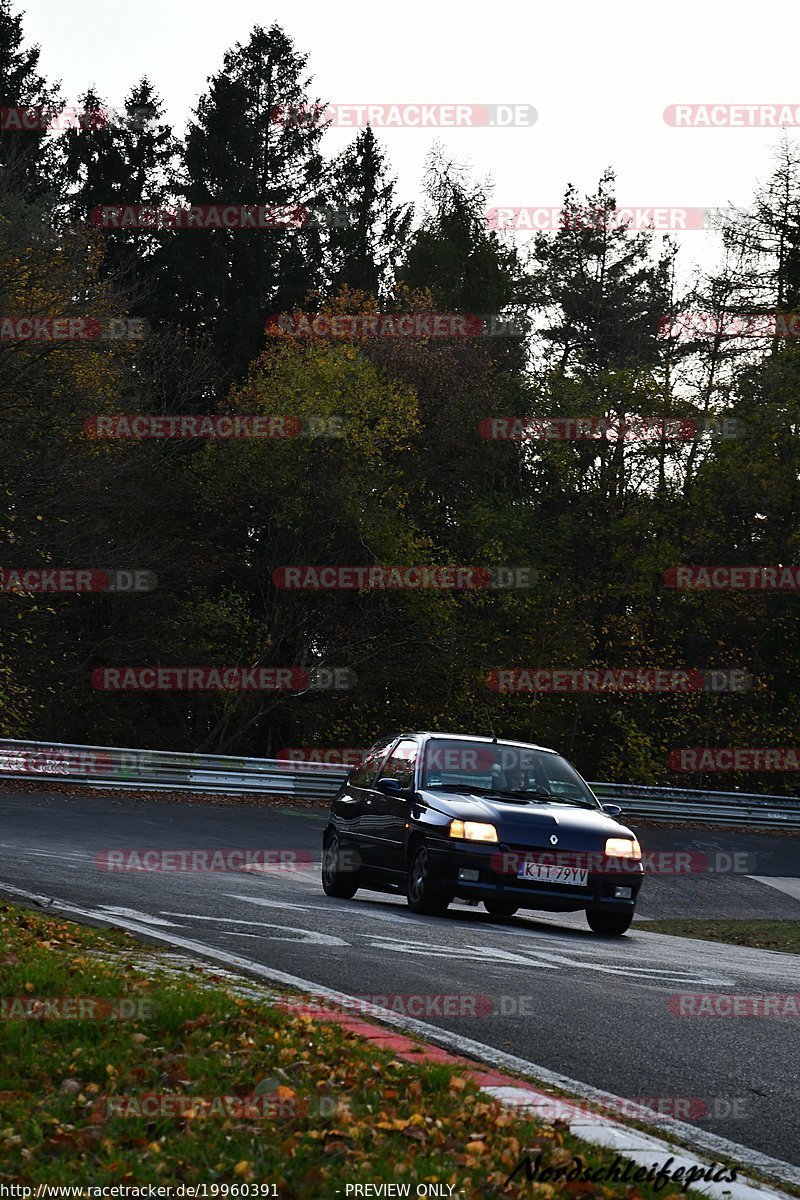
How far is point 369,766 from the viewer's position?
15008 mm

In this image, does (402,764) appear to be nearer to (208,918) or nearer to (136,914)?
(208,918)

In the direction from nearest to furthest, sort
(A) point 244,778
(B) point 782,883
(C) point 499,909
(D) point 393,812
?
(D) point 393,812
(C) point 499,909
(B) point 782,883
(A) point 244,778

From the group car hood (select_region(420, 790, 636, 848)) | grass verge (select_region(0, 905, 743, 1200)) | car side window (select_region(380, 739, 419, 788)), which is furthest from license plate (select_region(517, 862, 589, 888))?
grass verge (select_region(0, 905, 743, 1200))

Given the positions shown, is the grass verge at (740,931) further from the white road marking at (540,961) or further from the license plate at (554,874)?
the white road marking at (540,961)

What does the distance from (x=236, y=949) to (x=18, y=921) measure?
4.49 feet

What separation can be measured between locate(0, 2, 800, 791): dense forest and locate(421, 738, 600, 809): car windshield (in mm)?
18239

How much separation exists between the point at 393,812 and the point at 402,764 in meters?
0.58

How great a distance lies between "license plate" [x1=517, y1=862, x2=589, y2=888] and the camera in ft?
41.4

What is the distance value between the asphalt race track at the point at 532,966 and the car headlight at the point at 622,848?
2.41ft

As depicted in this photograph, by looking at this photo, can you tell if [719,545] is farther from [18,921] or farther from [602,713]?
[18,921]

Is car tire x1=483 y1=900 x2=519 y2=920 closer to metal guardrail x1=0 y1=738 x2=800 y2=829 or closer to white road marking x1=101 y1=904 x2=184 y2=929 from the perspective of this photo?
white road marking x1=101 y1=904 x2=184 y2=929

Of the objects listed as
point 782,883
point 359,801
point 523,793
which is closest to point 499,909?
point 359,801

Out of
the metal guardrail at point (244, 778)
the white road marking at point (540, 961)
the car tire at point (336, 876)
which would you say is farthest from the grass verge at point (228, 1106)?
the metal guardrail at point (244, 778)

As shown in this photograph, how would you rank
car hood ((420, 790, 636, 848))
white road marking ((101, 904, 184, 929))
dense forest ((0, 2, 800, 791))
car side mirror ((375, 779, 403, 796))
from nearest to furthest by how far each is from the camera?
white road marking ((101, 904, 184, 929)) < car hood ((420, 790, 636, 848)) < car side mirror ((375, 779, 403, 796)) < dense forest ((0, 2, 800, 791))
